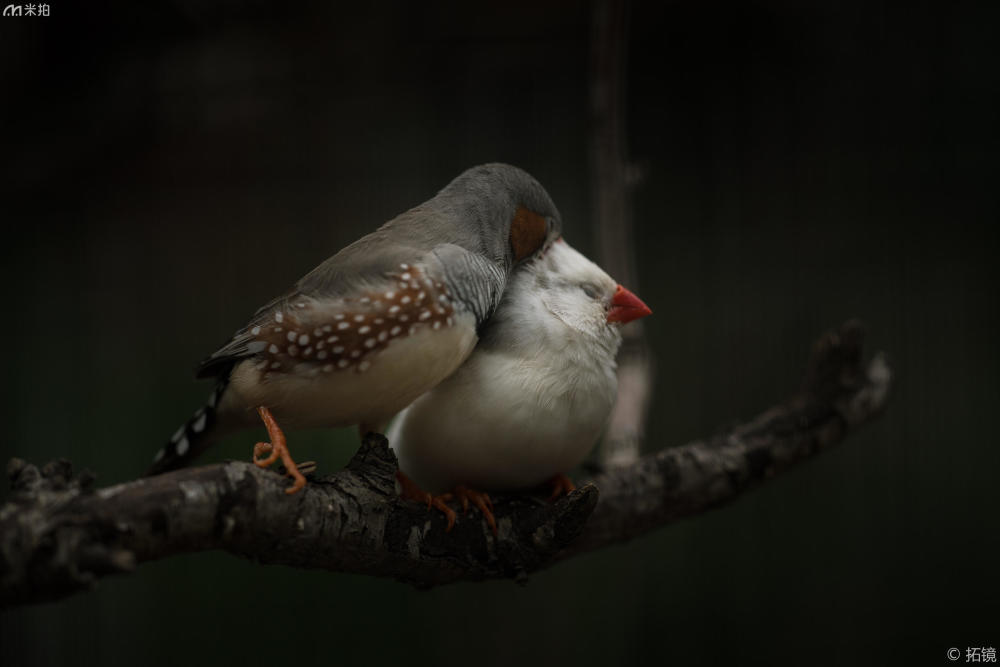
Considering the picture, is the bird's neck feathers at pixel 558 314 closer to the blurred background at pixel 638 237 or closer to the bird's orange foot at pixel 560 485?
the bird's orange foot at pixel 560 485

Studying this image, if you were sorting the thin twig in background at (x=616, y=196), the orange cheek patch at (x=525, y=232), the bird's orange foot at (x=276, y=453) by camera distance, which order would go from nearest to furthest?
the bird's orange foot at (x=276, y=453)
the orange cheek patch at (x=525, y=232)
the thin twig in background at (x=616, y=196)

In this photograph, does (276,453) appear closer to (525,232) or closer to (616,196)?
(525,232)

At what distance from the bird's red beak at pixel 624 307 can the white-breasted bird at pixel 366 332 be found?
197 millimetres

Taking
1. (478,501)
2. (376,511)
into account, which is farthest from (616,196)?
(376,511)

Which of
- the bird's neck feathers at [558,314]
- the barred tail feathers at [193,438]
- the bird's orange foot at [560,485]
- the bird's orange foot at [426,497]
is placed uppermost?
the bird's neck feathers at [558,314]

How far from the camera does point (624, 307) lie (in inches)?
48.6

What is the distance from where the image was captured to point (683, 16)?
2.28 metres

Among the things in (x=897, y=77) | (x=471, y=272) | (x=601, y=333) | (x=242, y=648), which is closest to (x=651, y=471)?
(x=601, y=333)

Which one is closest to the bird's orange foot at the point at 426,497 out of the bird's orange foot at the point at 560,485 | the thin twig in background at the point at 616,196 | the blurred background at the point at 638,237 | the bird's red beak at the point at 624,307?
the bird's orange foot at the point at 560,485

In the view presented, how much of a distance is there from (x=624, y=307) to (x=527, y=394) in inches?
9.2

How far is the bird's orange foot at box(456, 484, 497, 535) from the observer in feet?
3.72

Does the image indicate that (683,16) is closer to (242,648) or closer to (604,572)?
(604,572)

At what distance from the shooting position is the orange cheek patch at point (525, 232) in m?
1.21

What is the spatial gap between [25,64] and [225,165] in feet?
1.73
